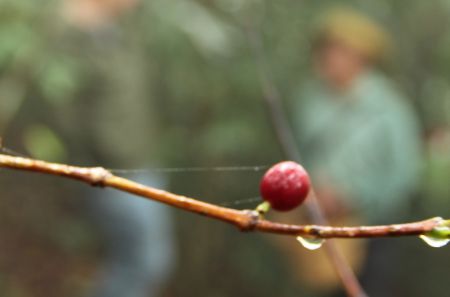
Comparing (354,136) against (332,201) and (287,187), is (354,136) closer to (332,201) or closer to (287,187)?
(332,201)

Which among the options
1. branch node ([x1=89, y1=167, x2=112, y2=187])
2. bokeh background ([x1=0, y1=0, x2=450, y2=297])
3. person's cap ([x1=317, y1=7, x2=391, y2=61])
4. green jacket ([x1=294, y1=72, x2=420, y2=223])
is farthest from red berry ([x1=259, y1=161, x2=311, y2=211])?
person's cap ([x1=317, y1=7, x2=391, y2=61])

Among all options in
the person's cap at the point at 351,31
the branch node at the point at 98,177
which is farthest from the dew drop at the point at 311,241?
the person's cap at the point at 351,31

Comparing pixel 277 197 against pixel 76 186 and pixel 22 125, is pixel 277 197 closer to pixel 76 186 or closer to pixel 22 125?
pixel 22 125

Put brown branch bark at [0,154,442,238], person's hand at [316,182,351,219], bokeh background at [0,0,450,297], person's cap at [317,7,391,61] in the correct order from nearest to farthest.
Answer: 1. brown branch bark at [0,154,442,238]
2. bokeh background at [0,0,450,297]
3. person's hand at [316,182,351,219]
4. person's cap at [317,7,391,61]

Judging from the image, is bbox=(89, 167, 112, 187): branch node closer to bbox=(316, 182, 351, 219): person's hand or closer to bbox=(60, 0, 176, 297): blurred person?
bbox=(60, 0, 176, 297): blurred person

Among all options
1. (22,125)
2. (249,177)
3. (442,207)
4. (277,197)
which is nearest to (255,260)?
(249,177)

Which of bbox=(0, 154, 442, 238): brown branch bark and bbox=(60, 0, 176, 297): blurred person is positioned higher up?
bbox=(60, 0, 176, 297): blurred person

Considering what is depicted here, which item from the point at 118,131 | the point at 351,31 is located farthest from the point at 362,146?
the point at 118,131

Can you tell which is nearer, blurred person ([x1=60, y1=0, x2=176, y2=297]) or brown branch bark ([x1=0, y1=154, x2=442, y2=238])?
brown branch bark ([x1=0, y1=154, x2=442, y2=238])
